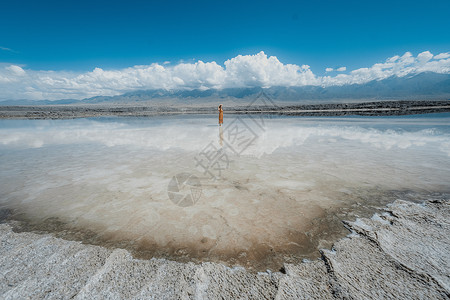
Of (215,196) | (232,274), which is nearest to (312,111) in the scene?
(215,196)

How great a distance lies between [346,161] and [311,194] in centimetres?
306

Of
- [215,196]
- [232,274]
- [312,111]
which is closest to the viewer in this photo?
[232,274]

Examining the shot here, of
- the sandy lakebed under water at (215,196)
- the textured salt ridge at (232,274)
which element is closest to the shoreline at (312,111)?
the sandy lakebed under water at (215,196)

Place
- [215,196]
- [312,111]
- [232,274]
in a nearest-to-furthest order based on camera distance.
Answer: [232,274], [215,196], [312,111]

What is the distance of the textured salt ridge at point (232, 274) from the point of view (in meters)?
1.95

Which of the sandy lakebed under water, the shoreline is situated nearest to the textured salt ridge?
the sandy lakebed under water

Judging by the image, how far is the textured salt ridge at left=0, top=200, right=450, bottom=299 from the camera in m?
1.95

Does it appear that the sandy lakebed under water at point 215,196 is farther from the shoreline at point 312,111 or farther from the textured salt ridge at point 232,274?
the shoreline at point 312,111

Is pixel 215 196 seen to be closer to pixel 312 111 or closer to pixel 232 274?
pixel 232 274

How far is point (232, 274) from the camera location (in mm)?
2201

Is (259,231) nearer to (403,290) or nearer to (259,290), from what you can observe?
(259,290)

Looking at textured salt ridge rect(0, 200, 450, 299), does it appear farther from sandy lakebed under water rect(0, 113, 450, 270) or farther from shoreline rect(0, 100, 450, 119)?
shoreline rect(0, 100, 450, 119)

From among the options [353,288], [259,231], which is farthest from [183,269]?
[353,288]

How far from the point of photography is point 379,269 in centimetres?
219
